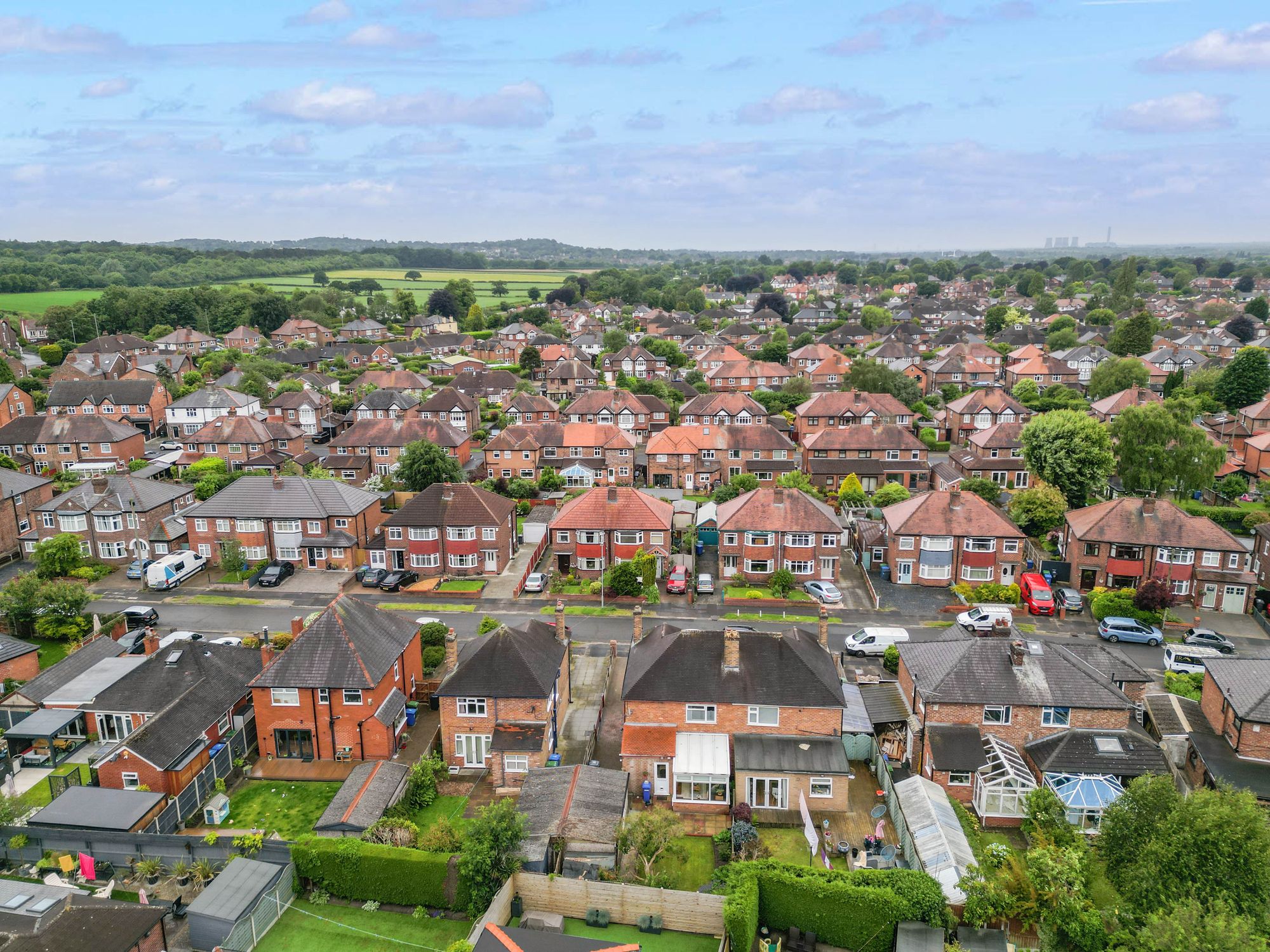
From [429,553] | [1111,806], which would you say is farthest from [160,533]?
[1111,806]

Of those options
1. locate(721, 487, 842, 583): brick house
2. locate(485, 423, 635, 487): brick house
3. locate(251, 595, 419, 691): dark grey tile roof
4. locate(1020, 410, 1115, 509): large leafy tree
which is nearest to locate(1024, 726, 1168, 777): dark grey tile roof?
locate(721, 487, 842, 583): brick house

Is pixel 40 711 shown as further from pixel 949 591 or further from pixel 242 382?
pixel 242 382

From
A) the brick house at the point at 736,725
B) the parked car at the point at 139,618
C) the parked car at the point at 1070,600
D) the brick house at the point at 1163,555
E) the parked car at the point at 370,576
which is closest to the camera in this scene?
the brick house at the point at 736,725

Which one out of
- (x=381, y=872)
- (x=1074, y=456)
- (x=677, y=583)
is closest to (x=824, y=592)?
(x=677, y=583)

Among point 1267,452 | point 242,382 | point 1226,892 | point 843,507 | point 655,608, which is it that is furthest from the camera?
point 242,382

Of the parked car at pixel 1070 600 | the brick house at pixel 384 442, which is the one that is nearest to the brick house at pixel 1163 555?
the parked car at pixel 1070 600

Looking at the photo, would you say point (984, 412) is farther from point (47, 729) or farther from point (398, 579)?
point (47, 729)

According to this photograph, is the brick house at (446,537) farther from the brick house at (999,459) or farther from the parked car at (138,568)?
the brick house at (999,459)
